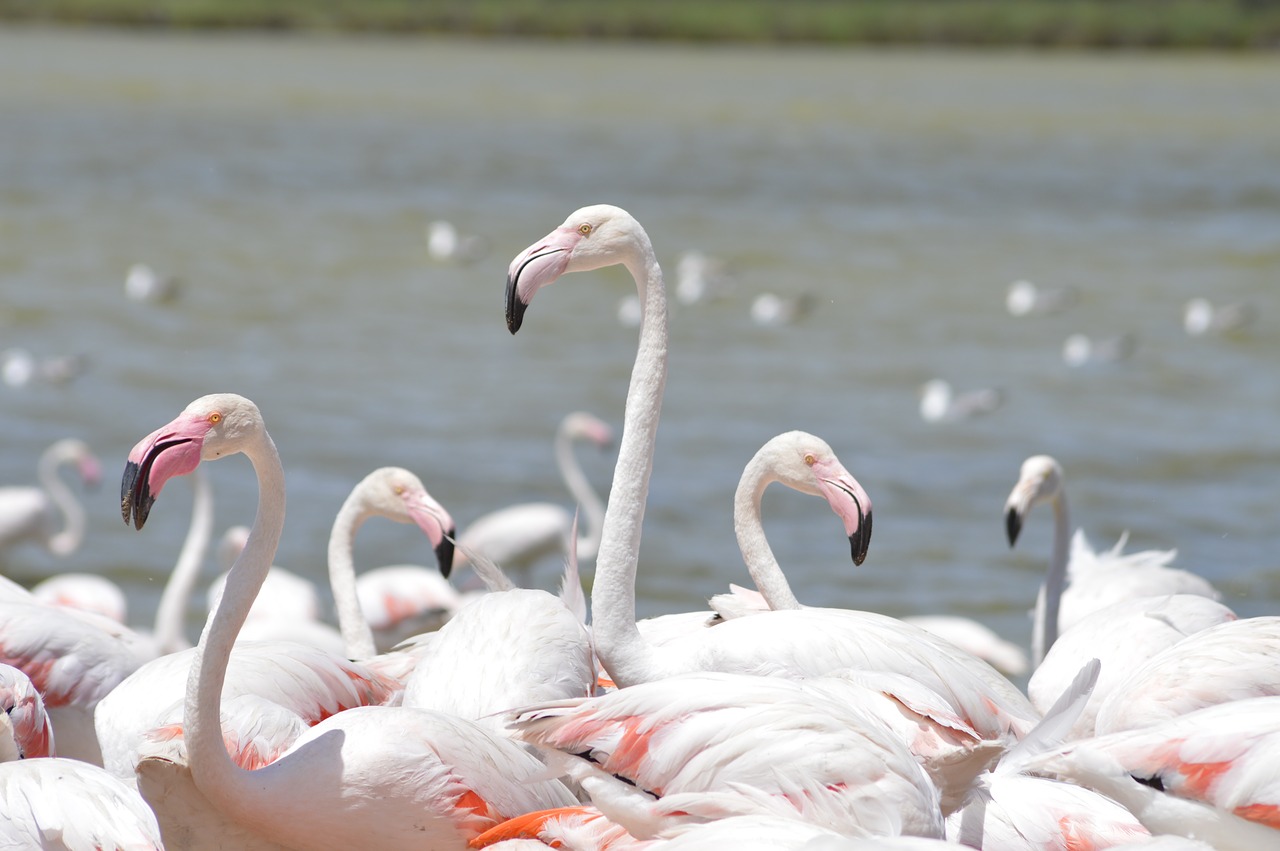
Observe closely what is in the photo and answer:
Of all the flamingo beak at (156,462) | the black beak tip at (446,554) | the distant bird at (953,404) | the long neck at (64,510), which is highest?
the flamingo beak at (156,462)

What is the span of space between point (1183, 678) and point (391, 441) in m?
6.97

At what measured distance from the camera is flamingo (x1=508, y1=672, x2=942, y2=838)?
2879 mm

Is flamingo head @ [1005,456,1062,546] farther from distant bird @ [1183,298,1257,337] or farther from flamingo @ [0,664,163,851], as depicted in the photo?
distant bird @ [1183,298,1257,337]

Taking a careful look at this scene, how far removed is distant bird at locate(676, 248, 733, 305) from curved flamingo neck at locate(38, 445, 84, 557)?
22.5 ft

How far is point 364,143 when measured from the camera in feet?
78.0

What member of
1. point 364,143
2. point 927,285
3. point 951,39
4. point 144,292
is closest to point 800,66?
point 951,39

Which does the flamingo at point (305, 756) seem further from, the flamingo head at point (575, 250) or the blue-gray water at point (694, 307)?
the blue-gray water at point (694, 307)

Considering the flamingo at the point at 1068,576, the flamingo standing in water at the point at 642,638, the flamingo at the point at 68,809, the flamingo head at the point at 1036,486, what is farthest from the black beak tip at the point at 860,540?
the flamingo head at the point at 1036,486

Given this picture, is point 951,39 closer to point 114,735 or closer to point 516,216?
point 516,216

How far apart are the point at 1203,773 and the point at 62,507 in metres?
6.67

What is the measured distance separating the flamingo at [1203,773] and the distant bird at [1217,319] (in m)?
10.6

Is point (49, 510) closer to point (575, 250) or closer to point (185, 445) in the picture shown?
point (575, 250)

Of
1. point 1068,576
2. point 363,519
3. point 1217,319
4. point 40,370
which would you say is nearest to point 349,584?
point 363,519

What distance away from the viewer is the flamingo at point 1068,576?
5578 mm
